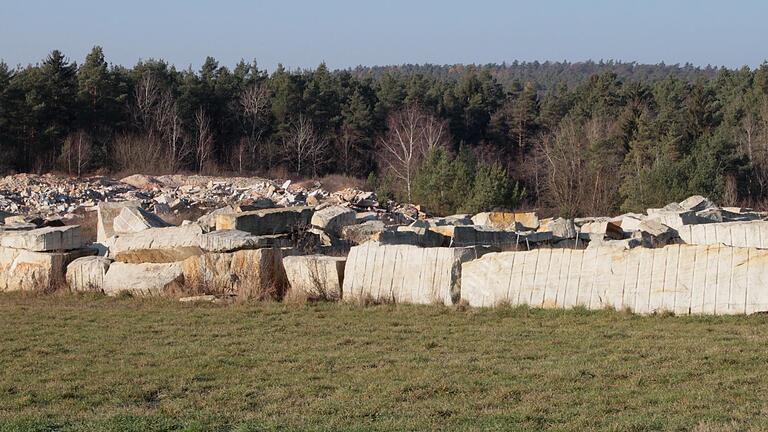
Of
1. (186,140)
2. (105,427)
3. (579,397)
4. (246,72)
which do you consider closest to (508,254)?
(579,397)

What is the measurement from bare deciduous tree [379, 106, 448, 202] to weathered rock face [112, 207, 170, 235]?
28.3m

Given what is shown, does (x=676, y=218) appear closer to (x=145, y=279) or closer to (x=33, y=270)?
(x=145, y=279)

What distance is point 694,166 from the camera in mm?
38281

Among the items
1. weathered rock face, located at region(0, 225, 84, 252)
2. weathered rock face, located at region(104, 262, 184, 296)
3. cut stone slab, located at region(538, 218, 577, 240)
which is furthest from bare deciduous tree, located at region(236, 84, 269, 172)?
weathered rock face, located at region(104, 262, 184, 296)

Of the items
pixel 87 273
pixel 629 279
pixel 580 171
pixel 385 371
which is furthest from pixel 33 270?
pixel 580 171

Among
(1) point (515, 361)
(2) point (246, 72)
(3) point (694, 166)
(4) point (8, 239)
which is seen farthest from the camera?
(2) point (246, 72)

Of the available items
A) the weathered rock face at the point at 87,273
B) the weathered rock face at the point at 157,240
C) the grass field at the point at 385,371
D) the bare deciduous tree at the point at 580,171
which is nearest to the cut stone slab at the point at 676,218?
the grass field at the point at 385,371

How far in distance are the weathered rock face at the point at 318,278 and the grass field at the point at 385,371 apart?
3.27 feet

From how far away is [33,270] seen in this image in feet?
49.2

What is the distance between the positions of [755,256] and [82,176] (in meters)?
42.2

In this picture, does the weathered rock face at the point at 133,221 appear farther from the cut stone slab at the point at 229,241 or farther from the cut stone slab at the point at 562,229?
the cut stone slab at the point at 562,229

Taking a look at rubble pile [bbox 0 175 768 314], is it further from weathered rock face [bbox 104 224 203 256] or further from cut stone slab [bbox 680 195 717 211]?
cut stone slab [bbox 680 195 717 211]

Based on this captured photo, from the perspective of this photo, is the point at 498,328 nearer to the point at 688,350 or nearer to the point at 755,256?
the point at 688,350

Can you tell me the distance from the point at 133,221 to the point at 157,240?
119 inches
